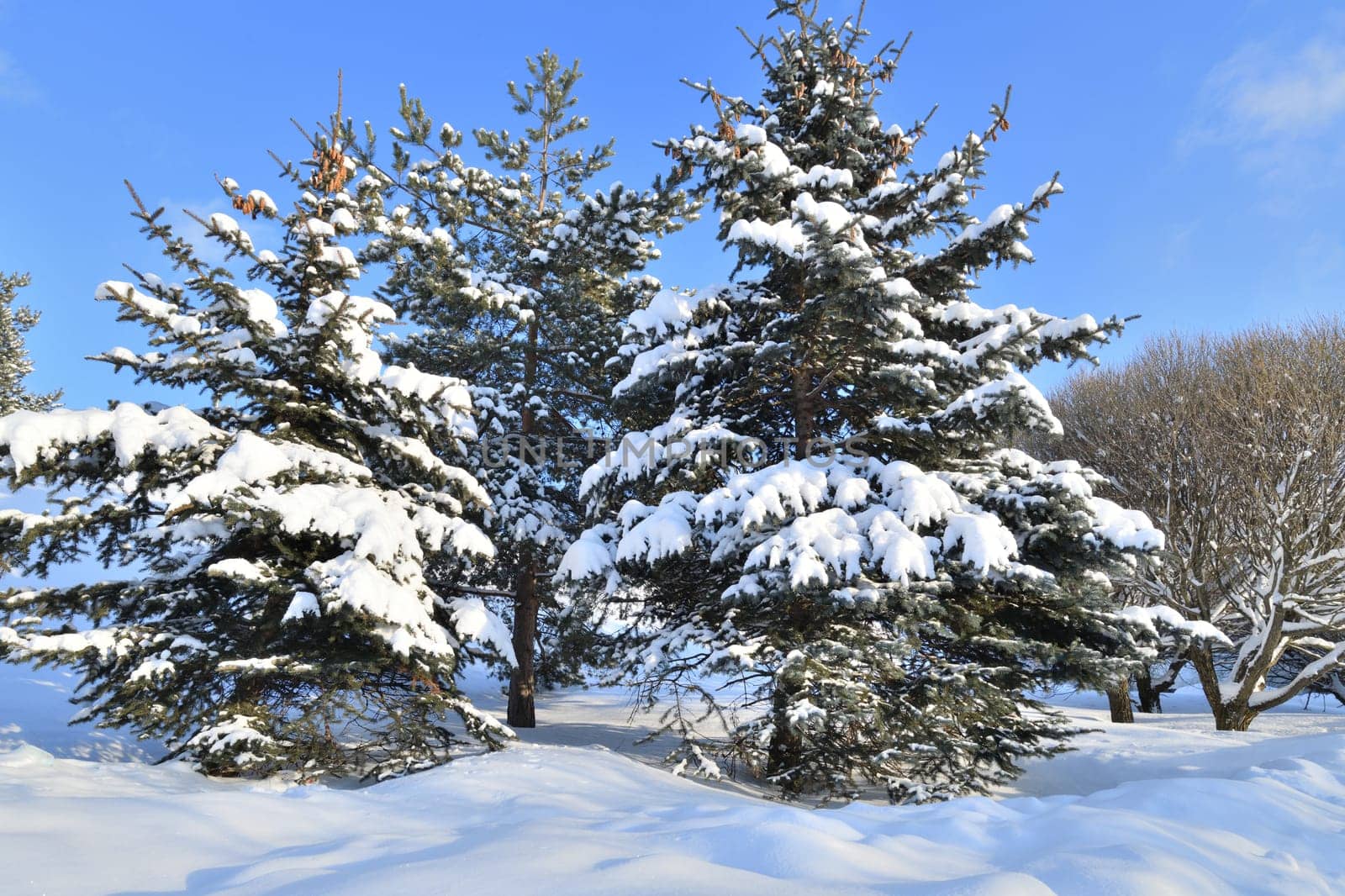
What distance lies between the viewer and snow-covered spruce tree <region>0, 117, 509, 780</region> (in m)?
6.06

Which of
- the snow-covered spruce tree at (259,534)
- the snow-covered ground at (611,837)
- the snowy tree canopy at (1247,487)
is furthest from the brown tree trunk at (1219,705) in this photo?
the snow-covered spruce tree at (259,534)

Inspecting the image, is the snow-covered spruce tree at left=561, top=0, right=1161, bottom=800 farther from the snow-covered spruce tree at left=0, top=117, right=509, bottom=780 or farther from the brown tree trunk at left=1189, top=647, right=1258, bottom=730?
the brown tree trunk at left=1189, top=647, right=1258, bottom=730

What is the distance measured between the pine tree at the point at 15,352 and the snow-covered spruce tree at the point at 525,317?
19.2 m

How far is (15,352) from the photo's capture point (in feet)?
76.2

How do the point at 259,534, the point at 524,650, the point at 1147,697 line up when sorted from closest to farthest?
the point at 259,534 < the point at 524,650 < the point at 1147,697

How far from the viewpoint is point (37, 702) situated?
10.1 metres

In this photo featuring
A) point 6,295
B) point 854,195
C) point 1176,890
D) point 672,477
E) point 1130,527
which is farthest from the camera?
point 6,295

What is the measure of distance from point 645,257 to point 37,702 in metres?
11.9

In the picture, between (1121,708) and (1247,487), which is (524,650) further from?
(1247,487)

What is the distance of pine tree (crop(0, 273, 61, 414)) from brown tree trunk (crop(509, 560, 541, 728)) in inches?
832

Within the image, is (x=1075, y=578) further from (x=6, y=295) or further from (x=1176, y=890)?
(x=6, y=295)

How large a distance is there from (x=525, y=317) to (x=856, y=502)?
6.29 metres

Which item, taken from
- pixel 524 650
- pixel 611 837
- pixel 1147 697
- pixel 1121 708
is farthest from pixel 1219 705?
pixel 611 837

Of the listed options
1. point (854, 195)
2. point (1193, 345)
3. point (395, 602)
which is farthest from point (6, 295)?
point (1193, 345)
